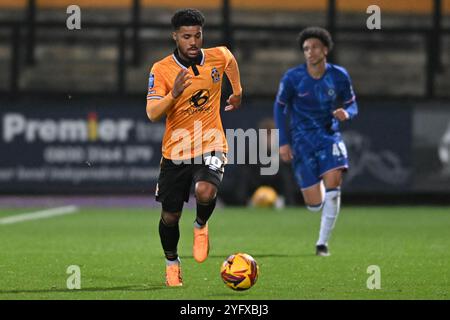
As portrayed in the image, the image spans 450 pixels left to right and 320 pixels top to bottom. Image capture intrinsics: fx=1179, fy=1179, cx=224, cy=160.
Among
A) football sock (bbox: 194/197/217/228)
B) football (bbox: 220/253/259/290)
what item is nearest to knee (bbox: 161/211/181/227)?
Answer: football sock (bbox: 194/197/217/228)

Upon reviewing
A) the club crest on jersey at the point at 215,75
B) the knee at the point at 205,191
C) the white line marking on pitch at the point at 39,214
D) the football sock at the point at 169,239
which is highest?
the club crest on jersey at the point at 215,75

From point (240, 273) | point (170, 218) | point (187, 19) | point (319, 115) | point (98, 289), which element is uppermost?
point (187, 19)

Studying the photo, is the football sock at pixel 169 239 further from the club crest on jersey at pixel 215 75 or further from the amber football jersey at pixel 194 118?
the club crest on jersey at pixel 215 75

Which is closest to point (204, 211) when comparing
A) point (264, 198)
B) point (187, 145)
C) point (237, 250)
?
point (187, 145)

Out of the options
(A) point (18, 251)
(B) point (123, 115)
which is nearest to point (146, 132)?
(B) point (123, 115)

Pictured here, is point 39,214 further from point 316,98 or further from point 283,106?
point 316,98

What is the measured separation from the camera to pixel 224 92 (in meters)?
21.4

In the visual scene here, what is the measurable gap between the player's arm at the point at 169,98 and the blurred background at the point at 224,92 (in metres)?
9.46

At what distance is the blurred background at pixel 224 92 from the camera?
2072 cm

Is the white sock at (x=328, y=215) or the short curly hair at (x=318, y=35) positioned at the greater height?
the short curly hair at (x=318, y=35)

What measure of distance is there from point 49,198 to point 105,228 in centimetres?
590

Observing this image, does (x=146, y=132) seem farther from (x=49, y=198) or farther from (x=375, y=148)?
(x=375, y=148)

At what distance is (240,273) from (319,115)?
155 inches

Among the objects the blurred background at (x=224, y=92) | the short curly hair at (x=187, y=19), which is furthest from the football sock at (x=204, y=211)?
the blurred background at (x=224, y=92)
